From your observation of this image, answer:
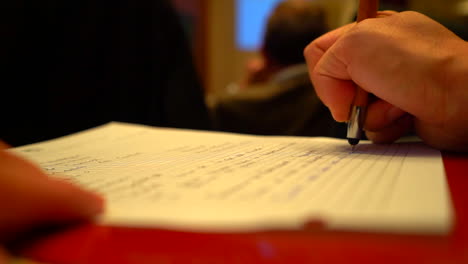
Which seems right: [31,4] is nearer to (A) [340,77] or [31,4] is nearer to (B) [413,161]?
(A) [340,77]

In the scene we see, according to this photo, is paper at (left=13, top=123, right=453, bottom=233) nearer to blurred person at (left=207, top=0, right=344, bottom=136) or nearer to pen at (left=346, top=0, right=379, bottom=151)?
pen at (left=346, top=0, right=379, bottom=151)

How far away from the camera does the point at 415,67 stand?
0.37m

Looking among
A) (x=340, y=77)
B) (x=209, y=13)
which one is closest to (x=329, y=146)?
(x=340, y=77)

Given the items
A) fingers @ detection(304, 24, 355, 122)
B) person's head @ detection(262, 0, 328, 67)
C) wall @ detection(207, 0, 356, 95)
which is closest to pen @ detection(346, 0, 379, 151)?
fingers @ detection(304, 24, 355, 122)

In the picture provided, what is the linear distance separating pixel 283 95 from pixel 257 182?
1.08m

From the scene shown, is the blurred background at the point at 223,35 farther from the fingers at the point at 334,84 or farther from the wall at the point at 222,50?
the fingers at the point at 334,84

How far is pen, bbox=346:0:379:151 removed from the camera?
424 millimetres

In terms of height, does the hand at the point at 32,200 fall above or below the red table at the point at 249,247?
above

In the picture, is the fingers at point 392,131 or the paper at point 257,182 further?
the fingers at point 392,131

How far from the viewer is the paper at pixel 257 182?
0.19 metres

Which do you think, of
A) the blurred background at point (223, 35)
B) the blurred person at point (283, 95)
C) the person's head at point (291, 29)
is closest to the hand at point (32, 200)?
the blurred person at point (283, 95)

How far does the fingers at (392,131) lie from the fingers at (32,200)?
367 mm

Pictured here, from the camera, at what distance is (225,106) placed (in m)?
1.25

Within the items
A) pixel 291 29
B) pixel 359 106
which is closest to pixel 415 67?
pixel 359 106
